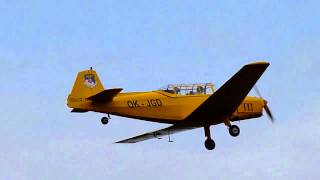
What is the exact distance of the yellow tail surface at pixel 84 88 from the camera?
29891 mm

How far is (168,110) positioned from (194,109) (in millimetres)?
1138

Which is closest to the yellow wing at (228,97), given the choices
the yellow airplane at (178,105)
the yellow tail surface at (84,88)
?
the yellow airplane at (178,105)

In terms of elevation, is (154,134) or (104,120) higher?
(104,120)

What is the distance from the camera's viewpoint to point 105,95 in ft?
94.4

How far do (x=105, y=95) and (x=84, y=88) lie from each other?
2.59m

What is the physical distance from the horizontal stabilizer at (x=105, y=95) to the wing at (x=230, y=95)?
331 centimetres

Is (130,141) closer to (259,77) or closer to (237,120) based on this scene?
(237,120)

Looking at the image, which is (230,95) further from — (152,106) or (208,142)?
(208,142)

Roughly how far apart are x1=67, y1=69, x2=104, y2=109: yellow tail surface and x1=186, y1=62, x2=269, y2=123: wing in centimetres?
481

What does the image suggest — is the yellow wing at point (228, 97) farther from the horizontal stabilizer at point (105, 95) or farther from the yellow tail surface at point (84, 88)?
the yellow tail surface at point (84, 88)

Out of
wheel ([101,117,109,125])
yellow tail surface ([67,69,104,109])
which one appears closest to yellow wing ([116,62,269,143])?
wheel ([101,117,109,125])

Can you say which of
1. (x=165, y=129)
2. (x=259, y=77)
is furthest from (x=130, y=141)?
(x=259, y=77)

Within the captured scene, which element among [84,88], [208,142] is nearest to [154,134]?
[208,142]

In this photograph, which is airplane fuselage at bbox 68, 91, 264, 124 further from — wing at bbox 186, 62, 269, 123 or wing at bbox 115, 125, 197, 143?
wing at bbox 115, 125, 197, 143
